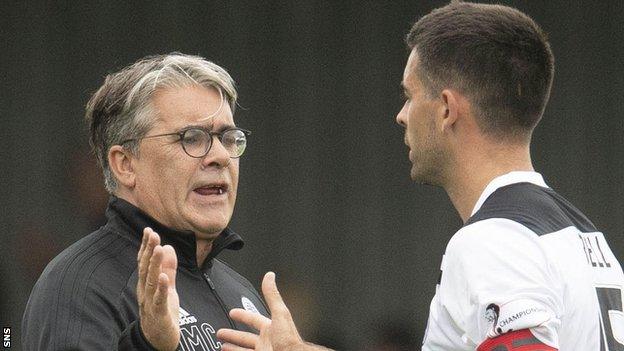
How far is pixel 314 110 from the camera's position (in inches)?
252

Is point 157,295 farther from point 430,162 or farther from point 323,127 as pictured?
point 323,127

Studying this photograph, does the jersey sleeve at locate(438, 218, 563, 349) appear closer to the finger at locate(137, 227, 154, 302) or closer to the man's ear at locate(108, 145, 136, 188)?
the finger at locate(137, 227, 154, 302)

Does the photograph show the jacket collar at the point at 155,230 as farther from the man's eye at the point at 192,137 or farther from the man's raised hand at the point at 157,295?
the man's raised hand at the point at 157,295

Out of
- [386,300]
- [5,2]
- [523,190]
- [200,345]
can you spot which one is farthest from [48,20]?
[523,190]

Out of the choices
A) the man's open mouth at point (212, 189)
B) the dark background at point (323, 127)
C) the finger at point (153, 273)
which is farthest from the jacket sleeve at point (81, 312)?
the dark background at point (323, 127)

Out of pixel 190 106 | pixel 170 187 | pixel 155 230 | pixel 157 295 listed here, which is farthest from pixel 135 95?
pixel 157 295

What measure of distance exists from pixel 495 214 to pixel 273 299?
1.83 ft

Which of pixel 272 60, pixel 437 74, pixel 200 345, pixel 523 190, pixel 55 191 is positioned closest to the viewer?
pixel 523 190

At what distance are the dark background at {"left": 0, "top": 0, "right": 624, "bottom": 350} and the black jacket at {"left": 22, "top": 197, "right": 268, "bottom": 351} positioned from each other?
2813 millimetres

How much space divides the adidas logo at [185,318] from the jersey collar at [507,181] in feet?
2.71

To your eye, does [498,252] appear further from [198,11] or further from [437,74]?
[198,11]

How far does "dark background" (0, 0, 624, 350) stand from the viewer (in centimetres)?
598

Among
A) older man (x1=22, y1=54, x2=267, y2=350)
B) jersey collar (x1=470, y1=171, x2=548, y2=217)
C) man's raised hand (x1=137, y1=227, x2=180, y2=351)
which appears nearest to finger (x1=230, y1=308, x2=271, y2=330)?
man's raised hand (x1=137, y1=227, x2=180, y2=351)

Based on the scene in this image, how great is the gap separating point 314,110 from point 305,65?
0.24 metres
